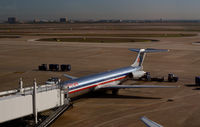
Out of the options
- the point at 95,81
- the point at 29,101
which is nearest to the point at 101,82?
the point at 95,81

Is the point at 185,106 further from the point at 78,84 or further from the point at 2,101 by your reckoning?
the point at 2,101

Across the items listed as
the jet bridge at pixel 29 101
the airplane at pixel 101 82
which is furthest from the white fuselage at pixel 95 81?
the jet bridge at pixel 29 101

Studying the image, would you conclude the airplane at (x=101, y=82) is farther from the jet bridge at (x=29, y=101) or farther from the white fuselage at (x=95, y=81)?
the jet bridge at (x=29, y=101)

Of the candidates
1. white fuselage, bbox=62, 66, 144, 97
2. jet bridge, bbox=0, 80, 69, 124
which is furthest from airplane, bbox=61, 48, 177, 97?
jet bridge, bbox=0, 80, 69, 124

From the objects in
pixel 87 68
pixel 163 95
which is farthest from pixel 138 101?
pixel 87 68

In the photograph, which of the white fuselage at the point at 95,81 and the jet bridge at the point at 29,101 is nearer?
the jet bridge at the point at 29,101

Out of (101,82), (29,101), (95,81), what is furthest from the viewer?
(101,82)

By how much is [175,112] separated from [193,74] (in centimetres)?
2039

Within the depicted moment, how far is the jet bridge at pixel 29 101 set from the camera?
1805 cm

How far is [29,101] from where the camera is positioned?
19422 mm

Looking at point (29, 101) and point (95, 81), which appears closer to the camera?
point (29, 101)

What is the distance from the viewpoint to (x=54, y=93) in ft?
71.5

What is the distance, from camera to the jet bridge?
1805 centimetres

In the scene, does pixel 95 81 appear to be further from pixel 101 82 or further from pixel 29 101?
pixel 29 101
